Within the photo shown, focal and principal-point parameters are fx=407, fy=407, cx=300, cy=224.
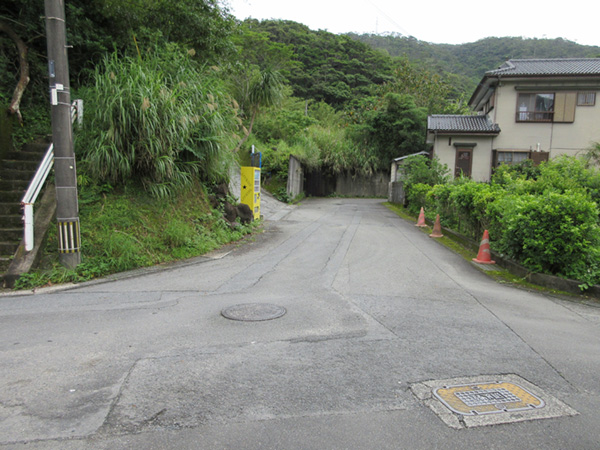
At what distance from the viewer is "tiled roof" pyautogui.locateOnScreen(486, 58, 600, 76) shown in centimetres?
1917

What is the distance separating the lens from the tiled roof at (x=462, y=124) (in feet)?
66.3

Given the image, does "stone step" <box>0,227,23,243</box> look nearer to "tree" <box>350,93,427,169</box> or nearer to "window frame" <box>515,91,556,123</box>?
"window frame" <box>515,91,556,123</box>

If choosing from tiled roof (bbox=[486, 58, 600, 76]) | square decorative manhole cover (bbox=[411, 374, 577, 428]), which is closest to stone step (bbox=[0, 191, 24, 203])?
square decorative manhole cover (bbox=[411, 374, 577, 428])

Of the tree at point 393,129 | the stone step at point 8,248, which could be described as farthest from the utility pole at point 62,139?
the tree at point 393,129

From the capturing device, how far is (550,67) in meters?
20.4

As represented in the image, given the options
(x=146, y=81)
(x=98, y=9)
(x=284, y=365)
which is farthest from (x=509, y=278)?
(x=98, y=9)

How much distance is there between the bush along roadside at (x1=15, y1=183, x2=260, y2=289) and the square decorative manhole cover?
18.7 feet

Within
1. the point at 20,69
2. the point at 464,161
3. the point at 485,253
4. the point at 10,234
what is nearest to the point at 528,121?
the point at 464,161

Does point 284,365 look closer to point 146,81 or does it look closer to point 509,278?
point 509,278

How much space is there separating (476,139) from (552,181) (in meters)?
13.0

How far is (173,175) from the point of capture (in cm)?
882

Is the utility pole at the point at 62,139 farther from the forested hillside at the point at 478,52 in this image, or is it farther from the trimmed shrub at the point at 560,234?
the forested hillside at the point at 478,52

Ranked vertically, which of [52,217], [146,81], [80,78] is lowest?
[52,217]

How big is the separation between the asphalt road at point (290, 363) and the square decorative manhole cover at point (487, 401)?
2cm
